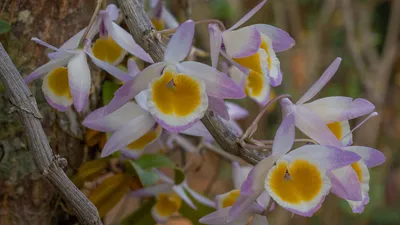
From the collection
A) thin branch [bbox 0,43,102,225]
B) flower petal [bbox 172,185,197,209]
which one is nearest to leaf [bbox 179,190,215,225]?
flower petal [bbox 172,185,197,209]

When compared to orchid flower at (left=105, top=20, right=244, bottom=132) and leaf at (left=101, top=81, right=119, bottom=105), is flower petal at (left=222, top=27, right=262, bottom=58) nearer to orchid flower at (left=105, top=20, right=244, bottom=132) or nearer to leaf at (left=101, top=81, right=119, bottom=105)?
orchid flower at (left=105, top=20, right=244, bottom=132)

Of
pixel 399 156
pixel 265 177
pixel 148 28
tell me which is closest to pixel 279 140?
pixel 265 177

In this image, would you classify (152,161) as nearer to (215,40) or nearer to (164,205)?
(164,205)

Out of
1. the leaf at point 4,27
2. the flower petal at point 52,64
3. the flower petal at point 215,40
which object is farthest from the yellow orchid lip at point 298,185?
the leaf at point 4,27

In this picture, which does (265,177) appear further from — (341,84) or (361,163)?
(341,84)

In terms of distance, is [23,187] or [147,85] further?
[23,187]

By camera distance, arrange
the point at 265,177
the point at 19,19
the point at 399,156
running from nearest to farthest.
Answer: the point at 265,177 → the point at 19,19 → the point at 399,156
